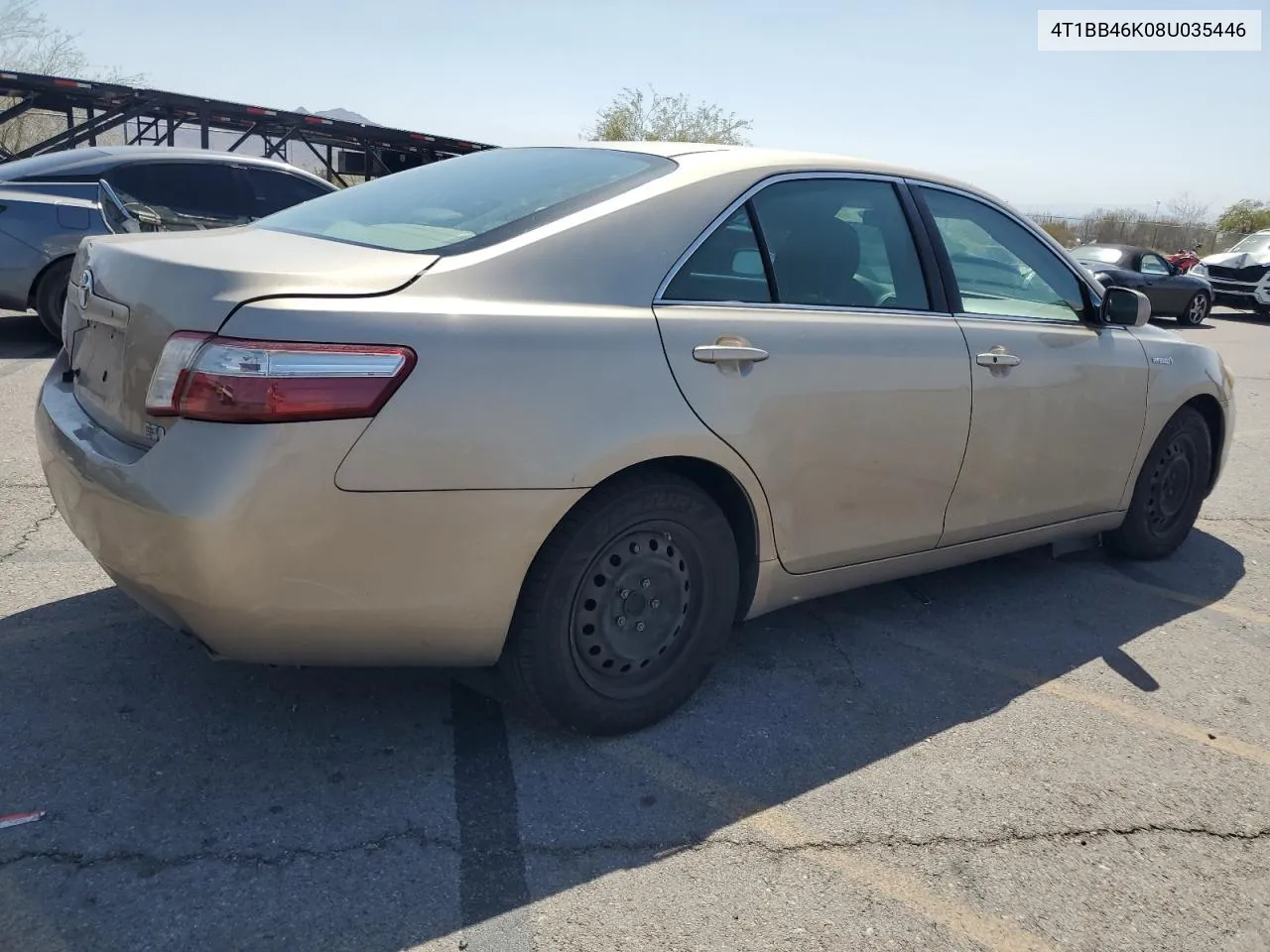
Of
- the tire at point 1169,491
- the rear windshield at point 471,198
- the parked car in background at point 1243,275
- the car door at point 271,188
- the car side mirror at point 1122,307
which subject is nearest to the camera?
the rear windshield at point 471,198

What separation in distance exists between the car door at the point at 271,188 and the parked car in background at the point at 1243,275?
1859cm

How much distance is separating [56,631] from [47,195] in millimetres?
5675

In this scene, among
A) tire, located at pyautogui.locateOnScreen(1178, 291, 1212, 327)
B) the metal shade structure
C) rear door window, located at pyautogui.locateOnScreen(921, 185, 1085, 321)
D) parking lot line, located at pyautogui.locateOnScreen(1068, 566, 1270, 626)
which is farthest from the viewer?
tire, located at pyautogui.locateOnScreen(1178, 291, 1212, 327)

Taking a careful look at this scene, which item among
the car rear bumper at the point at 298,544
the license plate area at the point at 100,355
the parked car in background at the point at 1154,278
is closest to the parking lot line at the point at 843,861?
the car rear bumper at the point at 298,544

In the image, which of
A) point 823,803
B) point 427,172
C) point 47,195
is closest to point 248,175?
point 47,195

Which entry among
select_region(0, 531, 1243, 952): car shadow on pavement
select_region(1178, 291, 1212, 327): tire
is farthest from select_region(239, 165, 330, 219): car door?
select_region(1178, 291, 1212, 327): tire

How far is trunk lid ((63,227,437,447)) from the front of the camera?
8.00 ft

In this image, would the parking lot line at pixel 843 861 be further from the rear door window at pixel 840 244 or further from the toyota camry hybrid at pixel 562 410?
the rear door window at pixel 840 244

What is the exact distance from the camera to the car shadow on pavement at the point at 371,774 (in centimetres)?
229

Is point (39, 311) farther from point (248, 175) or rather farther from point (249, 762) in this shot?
point (249, 762)

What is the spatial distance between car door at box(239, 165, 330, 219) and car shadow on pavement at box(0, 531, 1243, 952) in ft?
19.4

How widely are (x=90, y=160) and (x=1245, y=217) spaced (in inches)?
1684

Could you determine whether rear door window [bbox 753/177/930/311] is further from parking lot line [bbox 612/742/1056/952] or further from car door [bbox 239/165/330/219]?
car door [bbox 239/165/330/219]

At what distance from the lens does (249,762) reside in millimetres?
2799
